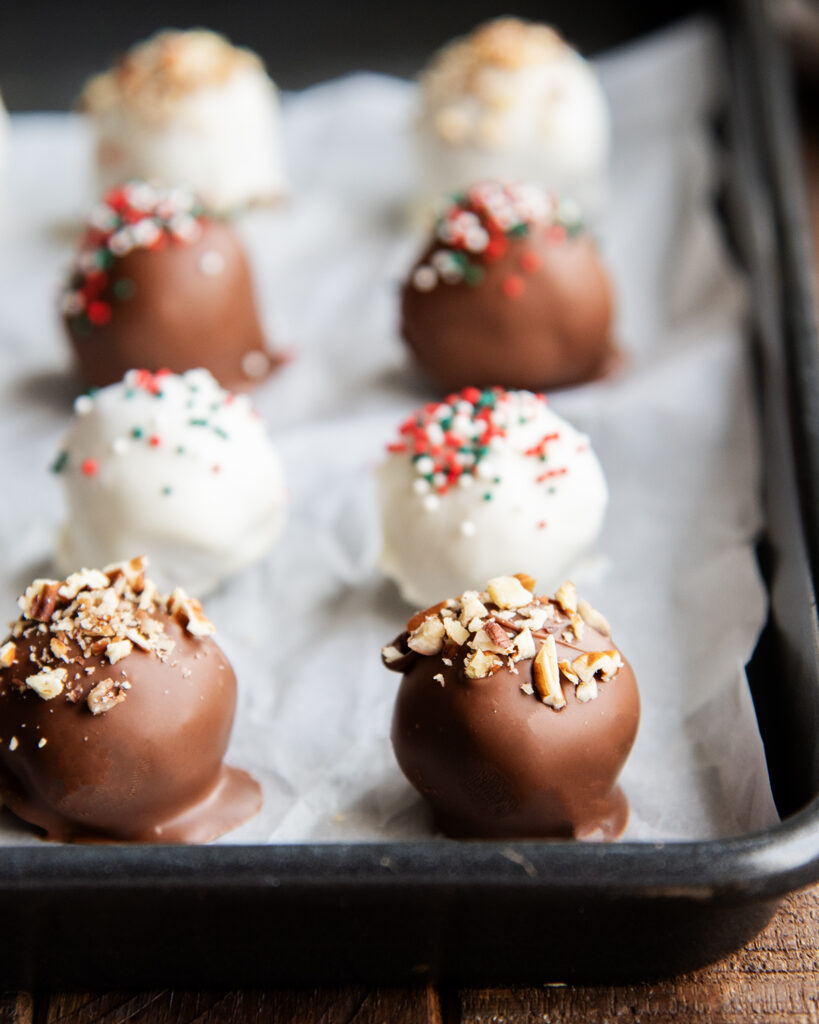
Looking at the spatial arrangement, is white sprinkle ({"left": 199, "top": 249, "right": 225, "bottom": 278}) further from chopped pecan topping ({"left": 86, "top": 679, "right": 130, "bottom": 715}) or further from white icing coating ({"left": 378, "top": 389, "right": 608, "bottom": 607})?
chopped pecan topping ({"left": 86, "top": 679, "right": 130, "bottom": 715})

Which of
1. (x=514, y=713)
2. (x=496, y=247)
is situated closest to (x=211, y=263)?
(x=496, y=247)

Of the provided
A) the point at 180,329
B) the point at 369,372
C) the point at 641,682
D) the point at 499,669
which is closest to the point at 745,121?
the point at 369,372

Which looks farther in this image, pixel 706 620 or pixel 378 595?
pixel 378 595

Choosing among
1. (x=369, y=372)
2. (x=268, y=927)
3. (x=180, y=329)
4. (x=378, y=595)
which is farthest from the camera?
(x=369, y=372)

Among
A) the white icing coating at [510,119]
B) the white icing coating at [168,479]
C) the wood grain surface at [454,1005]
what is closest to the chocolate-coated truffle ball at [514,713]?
the wood grain surface at [454,1005]

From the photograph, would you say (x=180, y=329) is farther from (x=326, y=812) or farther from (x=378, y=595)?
(x=326, y=812)

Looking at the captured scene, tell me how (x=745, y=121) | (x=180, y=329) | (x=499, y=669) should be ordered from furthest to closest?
1. (x=745, y=121)
2. (x=180, y=329)
3. (x=499, y=669)
